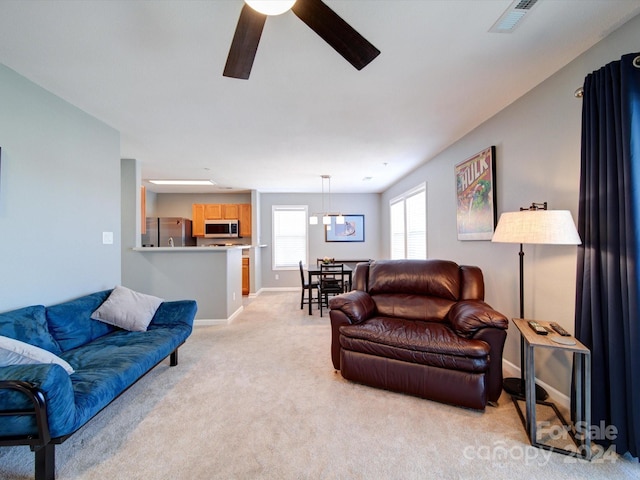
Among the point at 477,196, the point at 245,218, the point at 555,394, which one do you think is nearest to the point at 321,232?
the point at 245,218

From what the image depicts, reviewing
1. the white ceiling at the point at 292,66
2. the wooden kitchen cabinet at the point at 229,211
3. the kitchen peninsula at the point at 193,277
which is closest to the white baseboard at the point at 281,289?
the wooden kitchen cabinet at the point at 229,211

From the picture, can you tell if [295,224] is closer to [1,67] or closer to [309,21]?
[1,67]

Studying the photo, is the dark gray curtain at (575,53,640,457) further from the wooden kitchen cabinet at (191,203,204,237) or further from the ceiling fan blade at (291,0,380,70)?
the wooden kitchen cabinet at (191,203,204,237)

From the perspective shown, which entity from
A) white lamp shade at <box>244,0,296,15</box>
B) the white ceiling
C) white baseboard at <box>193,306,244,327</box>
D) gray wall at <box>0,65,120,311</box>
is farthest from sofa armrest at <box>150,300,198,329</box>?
white lamp shade at <box>244,0,296,15</box>

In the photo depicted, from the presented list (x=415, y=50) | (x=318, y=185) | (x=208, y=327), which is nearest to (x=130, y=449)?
(x=208, y=327)

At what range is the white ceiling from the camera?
1.50 m

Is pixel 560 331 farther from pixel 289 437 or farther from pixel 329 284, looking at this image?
pixel 329 284

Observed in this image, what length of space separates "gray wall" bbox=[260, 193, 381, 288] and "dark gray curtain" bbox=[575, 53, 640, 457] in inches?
215

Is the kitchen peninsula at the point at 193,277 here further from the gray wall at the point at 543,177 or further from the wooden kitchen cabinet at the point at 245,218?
the gray wall at the point at 543,177

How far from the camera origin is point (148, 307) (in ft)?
8.82

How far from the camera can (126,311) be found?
2.55 metres

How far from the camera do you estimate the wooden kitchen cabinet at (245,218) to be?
22.1 feet

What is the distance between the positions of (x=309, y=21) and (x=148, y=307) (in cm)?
278

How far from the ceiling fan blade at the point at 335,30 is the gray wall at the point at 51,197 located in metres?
2.39
